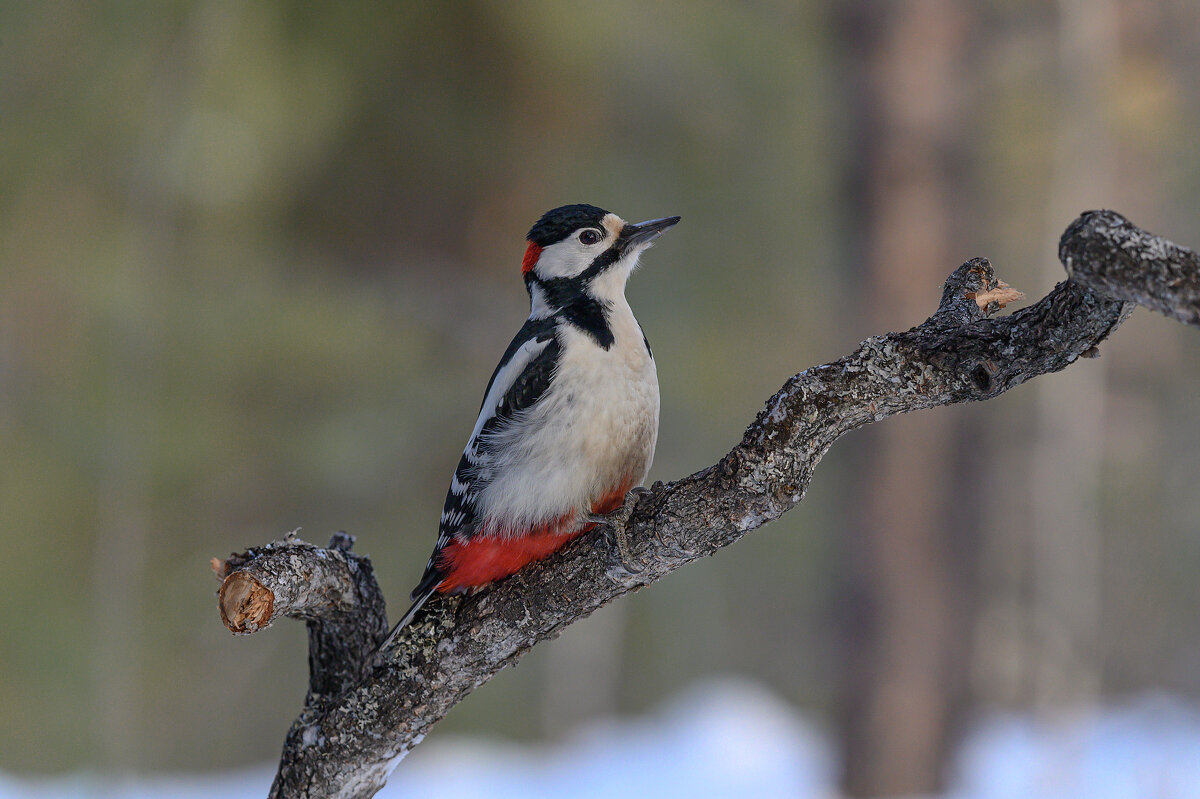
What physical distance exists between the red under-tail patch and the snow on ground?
2787mm

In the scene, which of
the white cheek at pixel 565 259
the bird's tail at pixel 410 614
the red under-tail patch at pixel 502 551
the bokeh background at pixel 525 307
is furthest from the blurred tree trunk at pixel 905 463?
the bird's tail at pixel 410 614

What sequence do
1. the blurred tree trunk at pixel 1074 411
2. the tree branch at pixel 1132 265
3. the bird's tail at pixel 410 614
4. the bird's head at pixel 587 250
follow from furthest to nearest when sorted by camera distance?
the blurred tree trunk at pixel 1074 411 < the bird's head at pixel 587 250 < the bird's tail at pixel 410 614 < the tree branch at pixel 1132 265

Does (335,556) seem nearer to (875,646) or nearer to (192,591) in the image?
(875,646)

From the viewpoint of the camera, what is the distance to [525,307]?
6137 mm

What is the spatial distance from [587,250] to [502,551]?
715 mm

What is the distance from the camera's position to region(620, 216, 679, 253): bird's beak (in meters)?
2.17

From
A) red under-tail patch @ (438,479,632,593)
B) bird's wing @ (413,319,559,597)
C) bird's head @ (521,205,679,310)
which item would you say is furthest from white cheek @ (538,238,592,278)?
red under-tail patch @ (438,479,632,593)

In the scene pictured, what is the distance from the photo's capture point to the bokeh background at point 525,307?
447 centimetres

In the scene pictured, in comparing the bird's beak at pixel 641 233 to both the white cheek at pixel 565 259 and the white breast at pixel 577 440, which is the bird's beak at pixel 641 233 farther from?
the white breast at pixel 577 440

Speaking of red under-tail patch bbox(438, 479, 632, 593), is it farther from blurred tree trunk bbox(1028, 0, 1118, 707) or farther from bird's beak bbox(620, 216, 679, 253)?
blurred tree trunk bbox(1028, 0, 1118, 707)

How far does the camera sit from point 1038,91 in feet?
19.8

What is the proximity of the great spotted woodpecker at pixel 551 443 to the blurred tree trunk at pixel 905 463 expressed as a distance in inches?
103

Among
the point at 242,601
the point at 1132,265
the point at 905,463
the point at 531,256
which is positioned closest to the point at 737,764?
the point at 905,463

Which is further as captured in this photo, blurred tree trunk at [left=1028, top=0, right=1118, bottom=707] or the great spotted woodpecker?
blurred tree trunk at [left=1028, top=0, right=1118, bottom=707]
